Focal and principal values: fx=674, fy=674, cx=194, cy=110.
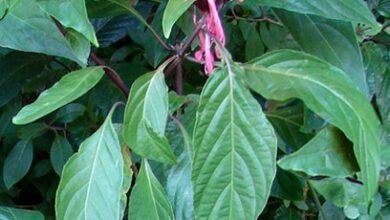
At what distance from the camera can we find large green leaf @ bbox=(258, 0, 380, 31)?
2.16ft

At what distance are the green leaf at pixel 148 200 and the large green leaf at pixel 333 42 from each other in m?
0.22

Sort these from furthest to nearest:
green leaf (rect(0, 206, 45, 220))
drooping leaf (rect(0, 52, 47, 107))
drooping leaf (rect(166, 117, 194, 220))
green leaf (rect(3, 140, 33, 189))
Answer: green leaf (rect(3, 140, 33, 189)) < drooping leaf (rect(0, 52, 47, 107)) < green leaf (rect(0, 206, 45, 220)) < drooping leaf (rect(166, 117, 194, 220))

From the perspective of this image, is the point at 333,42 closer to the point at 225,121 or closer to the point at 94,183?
the point at 225,121

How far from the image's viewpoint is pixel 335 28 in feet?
2.40

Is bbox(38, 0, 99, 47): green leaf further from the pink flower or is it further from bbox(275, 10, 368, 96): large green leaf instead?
bbox(275, 10, 368, 96): large green leaf

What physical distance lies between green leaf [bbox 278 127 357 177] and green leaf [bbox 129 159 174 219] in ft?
0.41

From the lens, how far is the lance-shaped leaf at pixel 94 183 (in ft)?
2.11

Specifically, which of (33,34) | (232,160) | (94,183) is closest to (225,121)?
(232,160)

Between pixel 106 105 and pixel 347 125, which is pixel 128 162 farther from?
pixel 106 105

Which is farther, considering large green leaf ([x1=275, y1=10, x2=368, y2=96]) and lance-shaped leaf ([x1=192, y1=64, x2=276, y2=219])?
large green leaf ([x1=275, y1=10, x2=368, y2=96])

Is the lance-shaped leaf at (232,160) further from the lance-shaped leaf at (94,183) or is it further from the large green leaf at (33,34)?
the large green leaf at (33,34)

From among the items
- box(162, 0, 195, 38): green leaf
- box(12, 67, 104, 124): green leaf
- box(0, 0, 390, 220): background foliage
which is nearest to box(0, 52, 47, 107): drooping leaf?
box(0, 0, 390, 220): background foliage

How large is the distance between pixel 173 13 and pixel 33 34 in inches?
8.7

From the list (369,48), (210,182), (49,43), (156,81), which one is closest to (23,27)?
(49,43)
